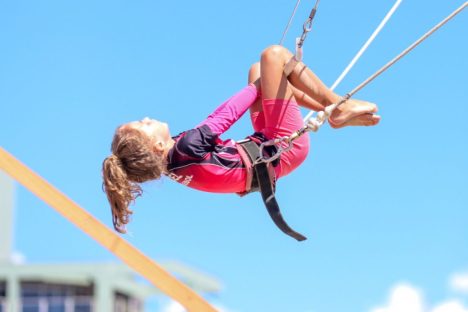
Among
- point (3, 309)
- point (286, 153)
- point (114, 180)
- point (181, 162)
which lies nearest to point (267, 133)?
point (286, 153)

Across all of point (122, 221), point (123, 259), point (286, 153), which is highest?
point (286, 153)

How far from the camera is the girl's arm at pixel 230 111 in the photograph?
4.50 m

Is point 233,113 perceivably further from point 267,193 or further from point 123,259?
point 123,259

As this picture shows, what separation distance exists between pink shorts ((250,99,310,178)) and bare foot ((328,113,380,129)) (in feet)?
0.56

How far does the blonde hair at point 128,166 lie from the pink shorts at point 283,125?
1.75ft

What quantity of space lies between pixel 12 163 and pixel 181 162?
756 mm

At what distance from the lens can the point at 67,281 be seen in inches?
918

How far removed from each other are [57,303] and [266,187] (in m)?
18.8

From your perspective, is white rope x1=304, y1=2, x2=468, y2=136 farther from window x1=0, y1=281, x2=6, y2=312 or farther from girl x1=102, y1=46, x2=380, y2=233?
window x1=0, y1=281, x2=6, y2=312

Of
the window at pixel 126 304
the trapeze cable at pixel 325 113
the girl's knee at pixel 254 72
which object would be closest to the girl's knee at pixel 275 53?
the girl's knee at pixel 254 72

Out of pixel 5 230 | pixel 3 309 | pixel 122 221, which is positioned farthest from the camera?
pixel 5 230

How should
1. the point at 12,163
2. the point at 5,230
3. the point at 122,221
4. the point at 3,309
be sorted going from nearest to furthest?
the point at 12,163, the point at 122,221, the point at 3,309, the point at 5,230

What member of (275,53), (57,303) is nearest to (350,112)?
(275,53)

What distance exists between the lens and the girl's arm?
14.8ft
